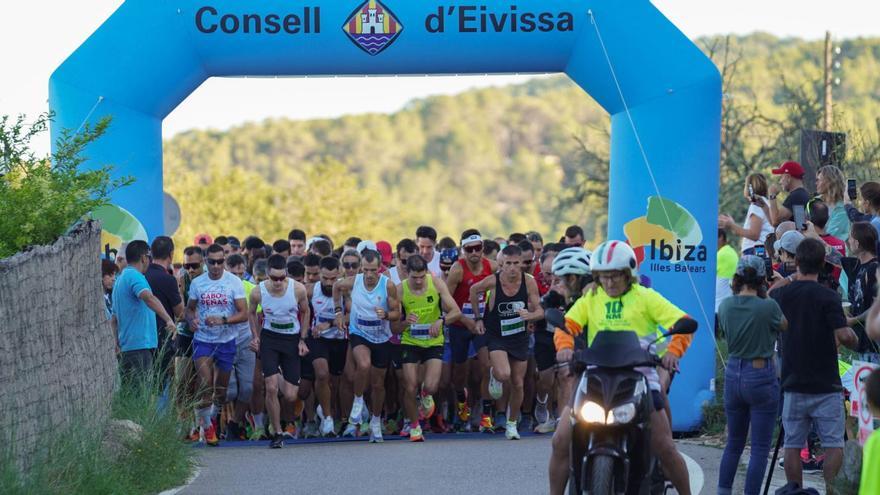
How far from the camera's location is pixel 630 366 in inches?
328

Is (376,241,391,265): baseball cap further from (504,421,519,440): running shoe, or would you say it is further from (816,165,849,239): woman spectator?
(816,165,849,239): woman spectator

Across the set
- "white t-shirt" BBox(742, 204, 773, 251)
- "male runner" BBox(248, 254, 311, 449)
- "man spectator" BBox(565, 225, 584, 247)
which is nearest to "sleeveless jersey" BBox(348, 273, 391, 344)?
"male runner" BBox(248, 254, 311, 449)

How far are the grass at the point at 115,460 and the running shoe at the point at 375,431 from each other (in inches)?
103

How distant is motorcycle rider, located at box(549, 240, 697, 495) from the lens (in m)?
8.75

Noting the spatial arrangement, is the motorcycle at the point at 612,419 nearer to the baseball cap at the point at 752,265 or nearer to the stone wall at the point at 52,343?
the baseball cap at the point at 752,265

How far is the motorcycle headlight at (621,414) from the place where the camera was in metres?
8.12

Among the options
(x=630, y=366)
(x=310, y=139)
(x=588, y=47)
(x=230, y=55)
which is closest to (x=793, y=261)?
(x=630, y=366)

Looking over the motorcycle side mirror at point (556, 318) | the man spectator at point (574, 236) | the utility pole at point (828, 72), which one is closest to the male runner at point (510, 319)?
the man spectator at point (574, 236)

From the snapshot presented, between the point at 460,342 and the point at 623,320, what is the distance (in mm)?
6785

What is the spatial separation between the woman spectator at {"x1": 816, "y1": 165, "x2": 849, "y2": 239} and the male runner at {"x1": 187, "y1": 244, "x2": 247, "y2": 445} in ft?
18.6

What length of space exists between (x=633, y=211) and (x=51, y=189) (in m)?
5.78

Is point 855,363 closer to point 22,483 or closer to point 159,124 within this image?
point 22,483

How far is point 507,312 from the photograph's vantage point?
14.8 m

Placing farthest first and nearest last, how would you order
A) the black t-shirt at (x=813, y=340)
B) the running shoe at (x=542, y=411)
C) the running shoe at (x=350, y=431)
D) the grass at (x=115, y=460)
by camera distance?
the running shoe at (x=542, y=411), the running shoe at (x=350, y=431), the black t-shirt at (x=813, y=340), the grass at (x=115, y=460)
